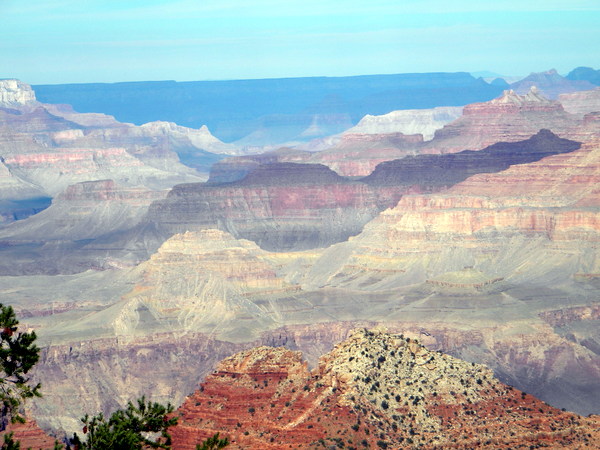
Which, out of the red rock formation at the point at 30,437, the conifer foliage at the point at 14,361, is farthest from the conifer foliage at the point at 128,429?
the red rock formation at the point at 30,437

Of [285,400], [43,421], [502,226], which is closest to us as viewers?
[285,400]

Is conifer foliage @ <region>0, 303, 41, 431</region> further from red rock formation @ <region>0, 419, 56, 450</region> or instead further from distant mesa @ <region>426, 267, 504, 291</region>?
distant mesa @ <region>426, 267, 504, 291</region>

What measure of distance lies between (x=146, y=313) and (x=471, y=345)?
95.2ft

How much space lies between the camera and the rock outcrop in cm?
4912

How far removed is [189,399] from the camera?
52.3 m

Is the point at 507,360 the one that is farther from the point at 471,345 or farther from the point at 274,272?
the point at 274,272

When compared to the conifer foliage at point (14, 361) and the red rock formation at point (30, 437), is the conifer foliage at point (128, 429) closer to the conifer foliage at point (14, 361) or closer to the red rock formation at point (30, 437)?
the conifer foliage at point (14, 361)

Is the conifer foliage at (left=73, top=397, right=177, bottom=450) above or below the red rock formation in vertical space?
above

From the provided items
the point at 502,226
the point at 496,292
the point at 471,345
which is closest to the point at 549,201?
the point at 502,226

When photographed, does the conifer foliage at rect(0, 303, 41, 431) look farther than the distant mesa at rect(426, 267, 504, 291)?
No

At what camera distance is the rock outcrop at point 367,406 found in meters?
49.1

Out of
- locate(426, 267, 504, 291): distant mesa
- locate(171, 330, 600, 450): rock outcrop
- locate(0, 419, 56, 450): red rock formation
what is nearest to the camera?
locate(171, 330, 600, 450): rock outcrop

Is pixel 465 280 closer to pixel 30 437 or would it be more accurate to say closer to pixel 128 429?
pixel 30 437

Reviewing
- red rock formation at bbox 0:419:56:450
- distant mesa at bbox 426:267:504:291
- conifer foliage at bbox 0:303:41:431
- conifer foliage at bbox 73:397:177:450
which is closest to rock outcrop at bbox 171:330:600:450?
conifer foliage at bbox 73:397:177:450
